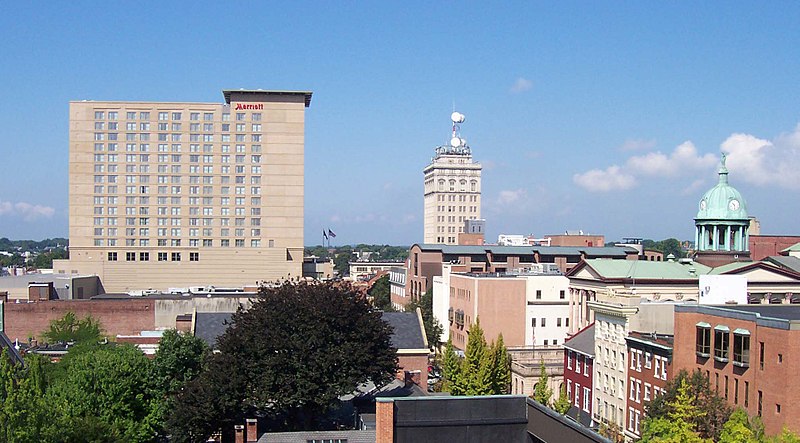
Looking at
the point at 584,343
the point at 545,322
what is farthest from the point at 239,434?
the point at 545,322

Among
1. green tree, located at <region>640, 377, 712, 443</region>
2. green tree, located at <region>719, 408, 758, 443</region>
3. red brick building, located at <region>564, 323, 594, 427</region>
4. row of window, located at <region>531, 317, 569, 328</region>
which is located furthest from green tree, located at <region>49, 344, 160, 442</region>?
row of window, located at <region>531, 317, 569, 328</region>

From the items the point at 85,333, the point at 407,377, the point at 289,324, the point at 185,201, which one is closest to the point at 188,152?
the point at 185,201

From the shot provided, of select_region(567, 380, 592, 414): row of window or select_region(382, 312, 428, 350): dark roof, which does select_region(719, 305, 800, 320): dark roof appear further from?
select_region(382, 312, 428, 350): dark roof

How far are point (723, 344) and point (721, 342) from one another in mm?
238

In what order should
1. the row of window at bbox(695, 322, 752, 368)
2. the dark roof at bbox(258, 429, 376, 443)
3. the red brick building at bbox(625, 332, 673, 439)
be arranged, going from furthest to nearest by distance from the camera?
1. the red brick building at bbox(625, 332, 673, 439)
2. the row of window at bbox(695, 322, 752, 368)
3. the dark roof at bbox(258, 429, 376, 443)

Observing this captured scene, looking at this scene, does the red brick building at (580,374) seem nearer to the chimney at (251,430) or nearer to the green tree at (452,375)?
the green tree at (452,375)

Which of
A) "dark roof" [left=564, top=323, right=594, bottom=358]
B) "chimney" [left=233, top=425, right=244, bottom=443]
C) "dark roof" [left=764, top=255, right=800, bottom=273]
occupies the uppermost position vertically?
"dark roof" [left=764, top=255, right=800, bottom=273]

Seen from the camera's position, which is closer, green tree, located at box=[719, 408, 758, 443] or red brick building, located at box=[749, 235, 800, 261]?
green tree, located at box=[719, 408, 758, 443]

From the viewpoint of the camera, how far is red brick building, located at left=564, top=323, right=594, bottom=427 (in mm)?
72125

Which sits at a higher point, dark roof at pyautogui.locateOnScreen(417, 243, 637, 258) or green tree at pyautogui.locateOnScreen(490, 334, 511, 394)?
dark roof at pyautogui.locateOnScreen(417, 243, 637, 258)

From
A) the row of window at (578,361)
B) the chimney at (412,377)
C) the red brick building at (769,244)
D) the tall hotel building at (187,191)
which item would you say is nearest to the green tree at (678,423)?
the row of window at (578,361)

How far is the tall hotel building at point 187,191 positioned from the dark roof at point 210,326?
2706 inches

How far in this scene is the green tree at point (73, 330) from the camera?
91938 millimetres

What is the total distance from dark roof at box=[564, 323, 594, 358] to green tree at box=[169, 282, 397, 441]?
18652 mm
